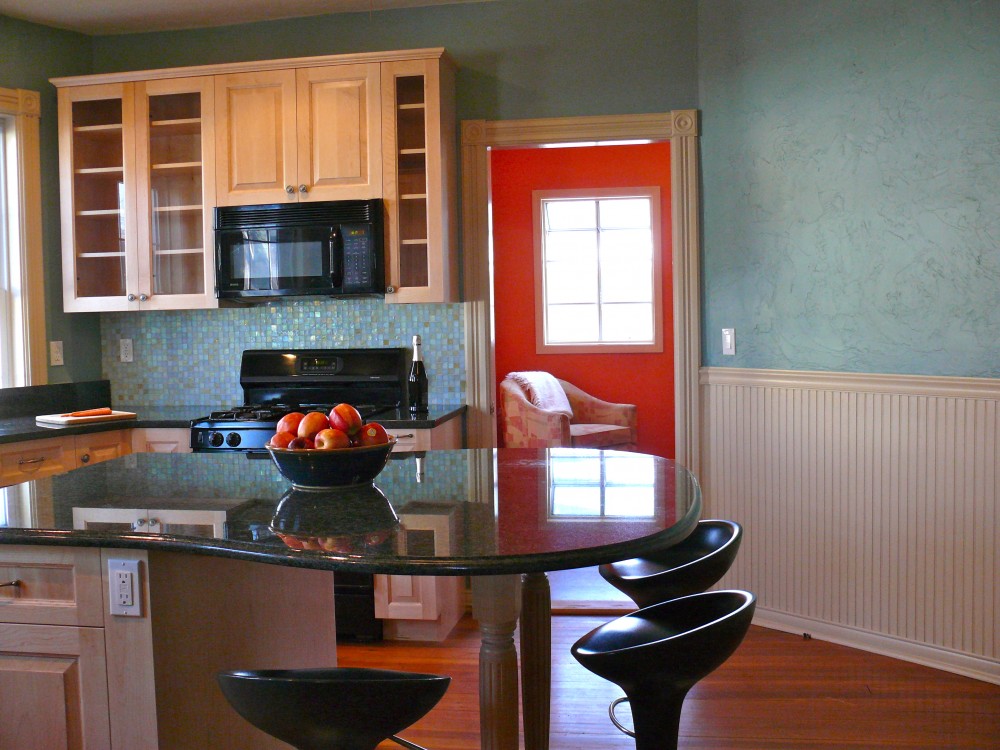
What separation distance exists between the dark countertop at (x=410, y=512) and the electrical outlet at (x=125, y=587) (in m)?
0.06

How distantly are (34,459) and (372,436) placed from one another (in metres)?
2.18

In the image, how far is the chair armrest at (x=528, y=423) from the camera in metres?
5.45

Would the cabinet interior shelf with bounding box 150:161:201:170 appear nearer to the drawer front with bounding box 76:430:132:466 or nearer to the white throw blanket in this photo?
the drawer front with bounding box 76:430:132:466

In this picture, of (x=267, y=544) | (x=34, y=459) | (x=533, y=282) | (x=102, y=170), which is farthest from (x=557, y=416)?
(x=267, y=544)

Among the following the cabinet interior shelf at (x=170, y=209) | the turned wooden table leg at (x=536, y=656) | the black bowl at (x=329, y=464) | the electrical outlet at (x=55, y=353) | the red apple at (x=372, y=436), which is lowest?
the turned wooden table leg at (x=536, y=656)

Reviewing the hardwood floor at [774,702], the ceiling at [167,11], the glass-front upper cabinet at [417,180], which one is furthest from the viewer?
the ceiling at [167,11]

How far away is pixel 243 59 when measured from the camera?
4199 mm

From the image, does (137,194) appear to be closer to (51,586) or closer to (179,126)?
(179,126)

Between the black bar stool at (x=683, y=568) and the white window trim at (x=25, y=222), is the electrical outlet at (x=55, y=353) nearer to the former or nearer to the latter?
the white window trim at (x=25, y=222)

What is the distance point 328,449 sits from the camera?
1.83 m

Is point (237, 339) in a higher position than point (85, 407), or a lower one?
higher

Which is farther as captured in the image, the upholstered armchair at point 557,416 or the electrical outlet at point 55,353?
the upholstered armchair at point 557,416

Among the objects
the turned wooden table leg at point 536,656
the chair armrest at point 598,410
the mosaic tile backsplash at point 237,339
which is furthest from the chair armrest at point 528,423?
the turned wooden table leg at point 536,656

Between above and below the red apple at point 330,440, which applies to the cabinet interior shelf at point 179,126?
above
